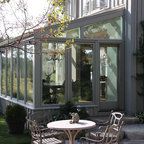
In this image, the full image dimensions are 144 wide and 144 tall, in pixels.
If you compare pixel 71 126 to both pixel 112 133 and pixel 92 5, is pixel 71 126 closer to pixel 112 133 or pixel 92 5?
pixel 112 133

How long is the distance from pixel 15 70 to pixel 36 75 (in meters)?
3.46

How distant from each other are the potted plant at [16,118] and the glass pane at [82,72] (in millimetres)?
1959

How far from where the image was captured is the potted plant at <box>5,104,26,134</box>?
1252cm

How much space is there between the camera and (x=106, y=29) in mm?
14234

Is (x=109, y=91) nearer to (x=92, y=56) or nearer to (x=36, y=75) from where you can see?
Answer: (x=92, y=56)

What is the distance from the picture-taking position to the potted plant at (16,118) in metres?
12.5

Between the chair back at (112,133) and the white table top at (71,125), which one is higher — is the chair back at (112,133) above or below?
below

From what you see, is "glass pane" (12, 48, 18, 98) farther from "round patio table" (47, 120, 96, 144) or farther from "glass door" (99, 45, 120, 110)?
"round patio table" (47, 120, 96, 144)

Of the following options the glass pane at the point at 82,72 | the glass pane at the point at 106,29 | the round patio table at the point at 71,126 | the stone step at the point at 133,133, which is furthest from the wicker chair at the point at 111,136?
the glass pane at the point at 106,29

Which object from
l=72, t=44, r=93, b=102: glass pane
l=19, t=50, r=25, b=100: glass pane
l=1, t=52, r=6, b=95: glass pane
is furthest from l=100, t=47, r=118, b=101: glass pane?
l=1, t=52, r=6, b=95: glass pane

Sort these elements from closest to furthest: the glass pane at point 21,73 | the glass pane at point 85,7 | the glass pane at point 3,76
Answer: the glass pane at point 21,73 < the glass pane at point 85,7 < the glass pane at point 3,76

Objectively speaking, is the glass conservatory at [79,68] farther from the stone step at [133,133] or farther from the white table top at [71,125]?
the white table top at [71,125]

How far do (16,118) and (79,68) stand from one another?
279cm

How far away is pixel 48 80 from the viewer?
43.6ft
